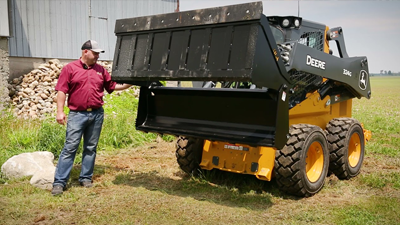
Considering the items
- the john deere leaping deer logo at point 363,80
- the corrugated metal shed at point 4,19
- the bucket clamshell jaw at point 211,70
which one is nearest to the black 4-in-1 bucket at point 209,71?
the bucket clamshell jaw at point 211,70

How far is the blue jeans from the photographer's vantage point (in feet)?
17.0

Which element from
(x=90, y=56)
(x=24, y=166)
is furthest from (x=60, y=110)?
(x=24, y=166)

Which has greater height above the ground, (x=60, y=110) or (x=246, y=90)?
(x=246, y=90)

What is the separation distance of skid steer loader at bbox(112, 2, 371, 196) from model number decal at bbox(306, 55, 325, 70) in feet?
0.04

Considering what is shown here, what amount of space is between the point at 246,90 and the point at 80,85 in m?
2.07

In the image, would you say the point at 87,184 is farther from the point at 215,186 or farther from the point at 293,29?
the point at 293,29

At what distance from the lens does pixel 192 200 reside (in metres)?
4.96

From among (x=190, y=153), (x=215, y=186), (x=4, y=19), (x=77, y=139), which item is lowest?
(x=215, y=186)

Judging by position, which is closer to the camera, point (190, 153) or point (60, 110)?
point (60, 110)

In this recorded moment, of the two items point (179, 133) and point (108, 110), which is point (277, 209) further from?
point (108, 110)

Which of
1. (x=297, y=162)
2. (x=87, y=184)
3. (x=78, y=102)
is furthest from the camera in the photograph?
(x=87, y=184)

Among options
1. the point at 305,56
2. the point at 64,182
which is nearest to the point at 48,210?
the point at 64,182

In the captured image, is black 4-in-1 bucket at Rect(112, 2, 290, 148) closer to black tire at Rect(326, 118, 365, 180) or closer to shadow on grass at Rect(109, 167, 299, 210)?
shadow on grass at Rect(109, 167, 299, 210)

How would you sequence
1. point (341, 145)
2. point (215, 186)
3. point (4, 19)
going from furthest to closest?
point (4, 19) → point (341, 145) → point (215, 186)
